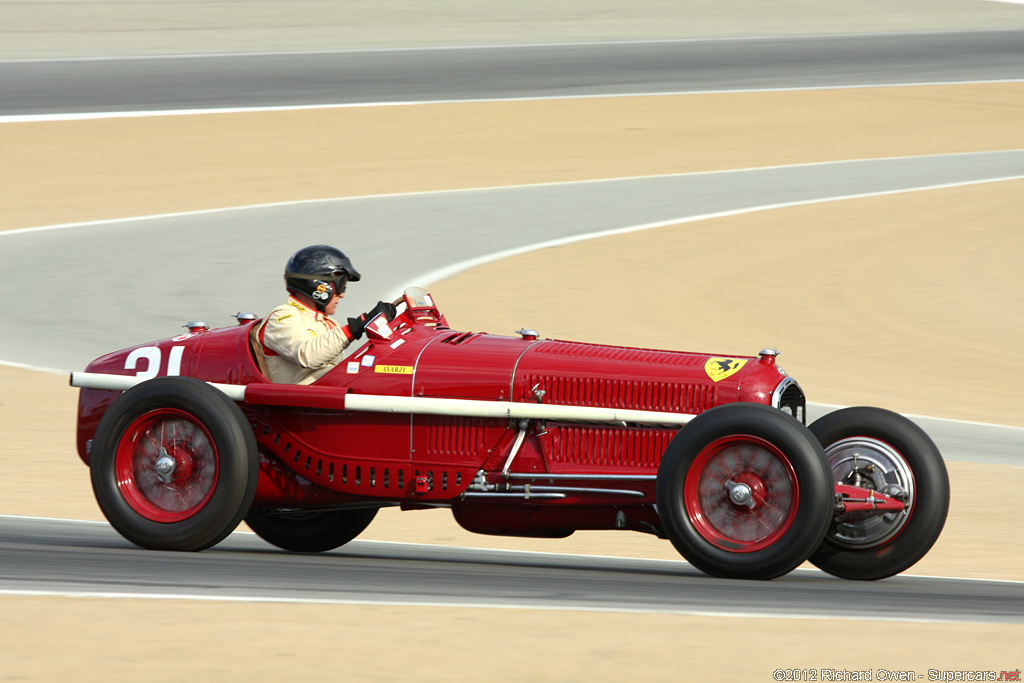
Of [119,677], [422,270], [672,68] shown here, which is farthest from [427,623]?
[672,68]

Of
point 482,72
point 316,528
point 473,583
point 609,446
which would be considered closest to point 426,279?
point 316,528

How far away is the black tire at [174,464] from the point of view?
7961 mm

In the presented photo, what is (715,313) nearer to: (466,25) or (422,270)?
(422,270)

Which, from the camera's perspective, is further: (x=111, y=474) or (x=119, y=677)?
(x=111, y=474)

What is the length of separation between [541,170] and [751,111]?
620 centimetres

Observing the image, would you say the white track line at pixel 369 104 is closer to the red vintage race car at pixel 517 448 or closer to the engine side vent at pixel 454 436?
the red vintage race car at pixel 517 448

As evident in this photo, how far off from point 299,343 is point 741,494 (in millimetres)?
2443

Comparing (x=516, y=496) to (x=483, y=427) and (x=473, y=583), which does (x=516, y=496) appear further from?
(x=473, y=583)

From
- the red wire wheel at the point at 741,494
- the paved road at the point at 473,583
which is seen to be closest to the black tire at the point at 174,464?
the paved road at the point at 473,583

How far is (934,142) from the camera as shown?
27625 mm

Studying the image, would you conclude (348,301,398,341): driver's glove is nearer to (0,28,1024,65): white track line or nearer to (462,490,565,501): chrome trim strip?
(462,490,565,501): chrome trim strip

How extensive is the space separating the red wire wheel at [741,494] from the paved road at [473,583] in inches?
9.0

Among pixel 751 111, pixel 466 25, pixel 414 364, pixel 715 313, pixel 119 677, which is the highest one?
pixel 466 25

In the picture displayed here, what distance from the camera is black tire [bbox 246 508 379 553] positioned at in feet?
29.4
